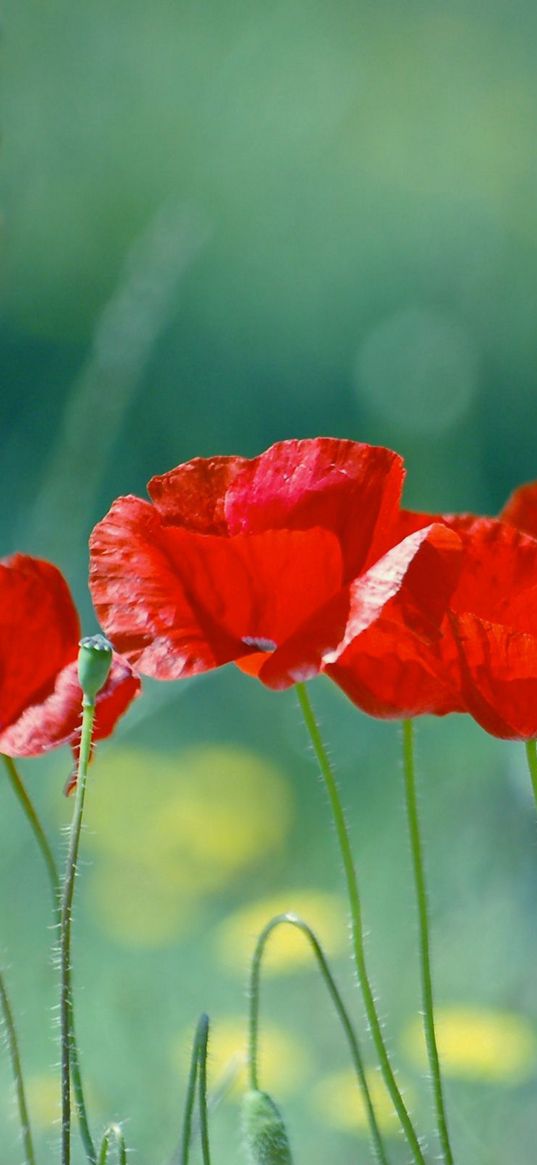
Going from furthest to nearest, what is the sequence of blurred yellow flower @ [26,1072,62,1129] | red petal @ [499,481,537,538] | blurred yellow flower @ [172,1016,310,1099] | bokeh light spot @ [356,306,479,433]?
1. bokeh light spot @ [356,306,479,433]
2. blurred yellow flower @ [172,1016,310,1099]
3. blurred yellow flower @ [26,1072,62,1129]
4. red petal @ [499,481,537,538]

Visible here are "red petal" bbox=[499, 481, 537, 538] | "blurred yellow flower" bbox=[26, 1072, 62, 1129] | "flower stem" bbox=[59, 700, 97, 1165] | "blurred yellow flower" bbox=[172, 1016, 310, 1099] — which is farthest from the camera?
"blurred yellow flower" bbox=[172, 1016, 310, 1099]

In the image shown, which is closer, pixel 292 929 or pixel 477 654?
pixel 477 654

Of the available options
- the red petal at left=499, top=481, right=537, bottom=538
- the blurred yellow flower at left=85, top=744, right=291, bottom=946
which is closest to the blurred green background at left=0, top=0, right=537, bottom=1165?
the blurred yellow flower at left=85, top=744, right=291, bottom=946

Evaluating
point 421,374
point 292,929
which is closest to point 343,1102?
point 292,929

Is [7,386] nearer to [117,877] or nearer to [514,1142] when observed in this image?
[117,877]

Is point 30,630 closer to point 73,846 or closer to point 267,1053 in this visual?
point 73,846

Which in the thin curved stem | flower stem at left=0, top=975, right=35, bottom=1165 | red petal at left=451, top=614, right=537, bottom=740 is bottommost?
the thin curved stem

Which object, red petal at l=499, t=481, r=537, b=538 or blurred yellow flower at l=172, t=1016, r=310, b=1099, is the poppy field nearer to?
red petal at l=499, t=481, r=537, b=538
